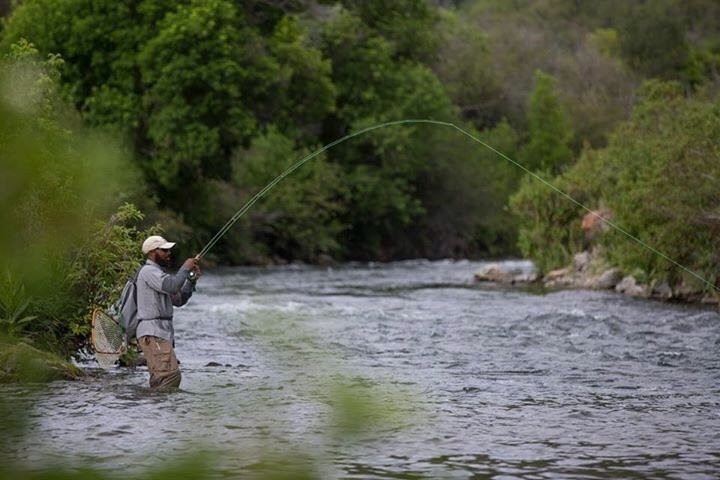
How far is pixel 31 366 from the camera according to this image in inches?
419

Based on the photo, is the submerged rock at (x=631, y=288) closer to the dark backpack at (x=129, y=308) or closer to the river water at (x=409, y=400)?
the river water at (x=409, y=400)

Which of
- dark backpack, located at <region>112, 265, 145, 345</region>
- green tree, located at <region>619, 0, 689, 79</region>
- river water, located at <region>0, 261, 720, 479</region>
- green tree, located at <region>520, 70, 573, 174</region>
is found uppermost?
green tree, located at <region>619, 0, 689, 79</region>

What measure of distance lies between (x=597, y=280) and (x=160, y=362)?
56.0 feet

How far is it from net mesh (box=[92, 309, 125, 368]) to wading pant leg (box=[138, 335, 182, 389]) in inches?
32.3

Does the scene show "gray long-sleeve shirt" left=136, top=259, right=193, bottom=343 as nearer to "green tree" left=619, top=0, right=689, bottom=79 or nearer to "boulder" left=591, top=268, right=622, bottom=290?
"boulder" left=591, top=268, right=622, bottom=290

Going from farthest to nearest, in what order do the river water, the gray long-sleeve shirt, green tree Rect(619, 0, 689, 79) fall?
green tree Rect(619, 0, 689, 79), the gray long-sleeve shirt, the river water

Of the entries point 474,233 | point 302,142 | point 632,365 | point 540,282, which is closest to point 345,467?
point 632,365

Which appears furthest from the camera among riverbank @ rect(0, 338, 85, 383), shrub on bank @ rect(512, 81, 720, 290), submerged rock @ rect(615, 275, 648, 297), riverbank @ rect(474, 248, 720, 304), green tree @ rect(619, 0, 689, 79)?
green tree @ rect(619, 0, 689, 79)

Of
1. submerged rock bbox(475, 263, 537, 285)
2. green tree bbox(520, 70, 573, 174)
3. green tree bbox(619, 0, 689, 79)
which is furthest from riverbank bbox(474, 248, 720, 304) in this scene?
green tree bbox(619, 0, 689, 79)

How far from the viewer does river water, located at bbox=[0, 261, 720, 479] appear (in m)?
3.73

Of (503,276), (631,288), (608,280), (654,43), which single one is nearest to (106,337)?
(631,288)

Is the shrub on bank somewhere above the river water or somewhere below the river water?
above

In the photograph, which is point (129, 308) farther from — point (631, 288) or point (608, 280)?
point (608, 280)

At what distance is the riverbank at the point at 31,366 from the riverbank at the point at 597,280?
44.2ft
